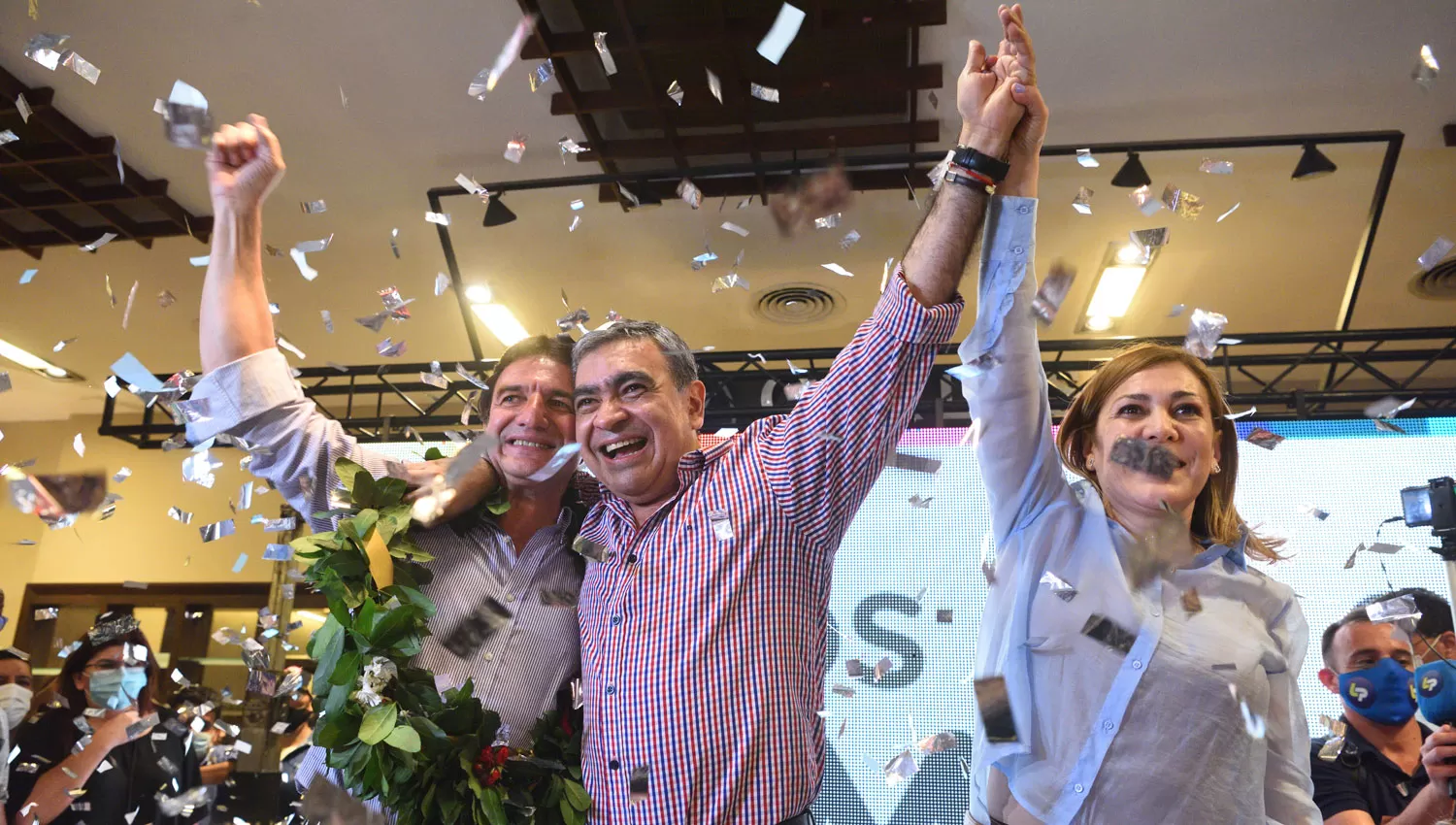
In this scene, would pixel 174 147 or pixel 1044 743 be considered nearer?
pixel 1044 743

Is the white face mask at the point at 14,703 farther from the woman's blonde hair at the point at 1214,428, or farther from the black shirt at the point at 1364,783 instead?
the black shirt at the point at 1364,783

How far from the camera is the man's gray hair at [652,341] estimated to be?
184 cm

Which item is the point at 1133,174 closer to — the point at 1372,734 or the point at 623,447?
the point at 1372,734

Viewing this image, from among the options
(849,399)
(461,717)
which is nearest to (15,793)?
(461,717)

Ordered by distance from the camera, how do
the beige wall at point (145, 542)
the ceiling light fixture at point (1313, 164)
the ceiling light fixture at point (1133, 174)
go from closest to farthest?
the ceiling light fixture at point (1313, 164)
the ceiling light fixture at point (1133, 174)
the beige wall at point (145, 542)

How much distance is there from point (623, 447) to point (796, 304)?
4734 millimetres

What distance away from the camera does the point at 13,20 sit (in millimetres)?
4023

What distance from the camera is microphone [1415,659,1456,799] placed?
2107mm

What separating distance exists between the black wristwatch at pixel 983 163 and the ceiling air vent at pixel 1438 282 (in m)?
5.72

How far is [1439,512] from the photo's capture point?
7.70 ft

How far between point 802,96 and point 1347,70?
2351 mm

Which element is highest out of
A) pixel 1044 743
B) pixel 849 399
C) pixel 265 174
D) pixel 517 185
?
pixel 517 185

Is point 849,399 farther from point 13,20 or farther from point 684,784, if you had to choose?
point 13,20

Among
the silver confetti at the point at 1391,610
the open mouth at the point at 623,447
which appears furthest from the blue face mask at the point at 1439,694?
the open mouth at the point at 623,447
